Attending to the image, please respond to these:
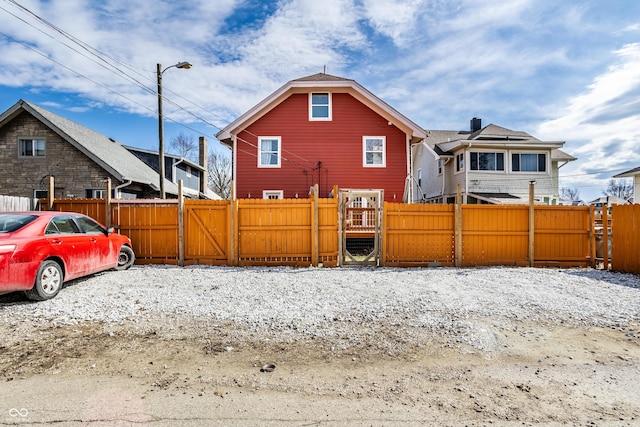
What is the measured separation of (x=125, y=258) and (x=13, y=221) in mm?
3104

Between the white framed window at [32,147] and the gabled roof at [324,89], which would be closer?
the gabled roof at [324,89]

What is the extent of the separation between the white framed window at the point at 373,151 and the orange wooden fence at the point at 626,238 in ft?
30.2

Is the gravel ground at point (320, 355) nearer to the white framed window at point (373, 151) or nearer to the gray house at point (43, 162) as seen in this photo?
the white framed window at point (373, 151)

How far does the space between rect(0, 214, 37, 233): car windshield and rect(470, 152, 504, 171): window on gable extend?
65.6 ft

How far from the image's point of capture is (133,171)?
19438mm

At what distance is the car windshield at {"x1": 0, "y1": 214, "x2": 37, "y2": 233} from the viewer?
573cm

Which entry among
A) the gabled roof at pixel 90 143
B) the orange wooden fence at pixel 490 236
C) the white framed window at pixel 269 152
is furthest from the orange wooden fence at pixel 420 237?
the gabled roof at pixel 90 143

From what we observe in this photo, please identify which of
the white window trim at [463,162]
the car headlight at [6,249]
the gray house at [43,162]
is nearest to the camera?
the car headlight at [6,249]

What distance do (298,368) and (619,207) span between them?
990cm

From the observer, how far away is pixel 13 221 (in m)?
5.97

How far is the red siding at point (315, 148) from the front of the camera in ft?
54.8

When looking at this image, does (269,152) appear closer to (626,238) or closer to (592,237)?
(592,237)

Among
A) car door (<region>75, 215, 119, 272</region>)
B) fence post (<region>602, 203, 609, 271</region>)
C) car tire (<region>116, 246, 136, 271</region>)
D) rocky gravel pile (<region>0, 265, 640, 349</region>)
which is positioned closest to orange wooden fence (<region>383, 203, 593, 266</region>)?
fence post (<region>602, 203, 609, 271</region>)

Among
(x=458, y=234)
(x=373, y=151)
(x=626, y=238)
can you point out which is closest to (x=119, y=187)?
(x=373, y=151)
